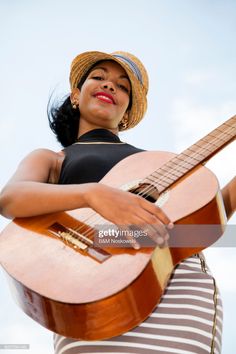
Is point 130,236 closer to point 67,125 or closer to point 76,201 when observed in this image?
point 76,201

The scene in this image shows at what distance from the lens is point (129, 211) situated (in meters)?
1.34

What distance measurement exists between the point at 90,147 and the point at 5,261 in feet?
2.75

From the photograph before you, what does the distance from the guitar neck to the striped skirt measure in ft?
1.07

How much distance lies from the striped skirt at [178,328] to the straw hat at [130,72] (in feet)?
4.05

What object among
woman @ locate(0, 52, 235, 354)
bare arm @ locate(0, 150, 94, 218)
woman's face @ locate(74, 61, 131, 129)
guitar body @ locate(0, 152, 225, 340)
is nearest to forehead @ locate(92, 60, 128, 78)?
woman's face @ locate(74, 61, 131, 129)

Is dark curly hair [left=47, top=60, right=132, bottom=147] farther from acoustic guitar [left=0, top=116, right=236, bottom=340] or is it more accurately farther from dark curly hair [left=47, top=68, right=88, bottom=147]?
acoustic guitar [left=0, top=116, right=236, bottom=340]

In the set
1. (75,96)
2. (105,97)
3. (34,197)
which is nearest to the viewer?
(34,197)

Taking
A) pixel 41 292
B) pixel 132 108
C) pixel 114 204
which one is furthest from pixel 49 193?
pixel 132 108

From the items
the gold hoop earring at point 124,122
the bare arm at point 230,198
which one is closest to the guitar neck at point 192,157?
the bare arm at point 230,198

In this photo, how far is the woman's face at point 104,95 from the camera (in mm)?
2293

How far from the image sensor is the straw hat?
2.39m

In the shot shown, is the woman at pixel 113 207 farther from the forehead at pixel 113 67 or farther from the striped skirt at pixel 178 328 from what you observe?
the forehead at pixel 113 67

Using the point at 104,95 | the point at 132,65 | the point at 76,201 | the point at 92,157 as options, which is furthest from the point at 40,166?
the point at 132,65

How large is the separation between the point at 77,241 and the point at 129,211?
19 cm
